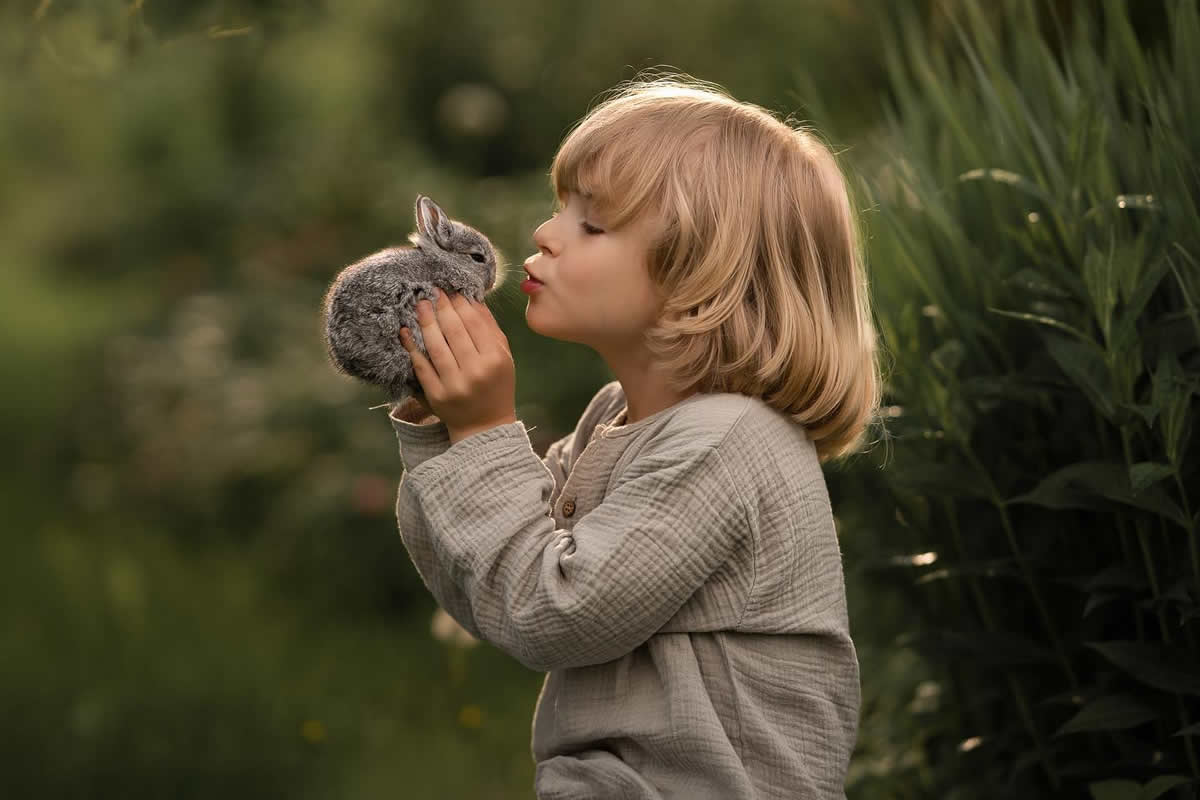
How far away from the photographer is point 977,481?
236cm

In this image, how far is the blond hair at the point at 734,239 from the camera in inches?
75.6

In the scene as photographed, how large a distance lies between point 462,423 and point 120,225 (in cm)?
837

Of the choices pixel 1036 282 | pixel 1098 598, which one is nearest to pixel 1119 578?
pixel 1098 598

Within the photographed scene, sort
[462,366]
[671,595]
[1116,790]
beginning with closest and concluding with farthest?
[671,595] < [462,366] < [1116,790]

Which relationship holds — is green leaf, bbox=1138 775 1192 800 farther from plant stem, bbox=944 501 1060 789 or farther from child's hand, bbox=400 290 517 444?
child's hand, bbox=400 290 517 444

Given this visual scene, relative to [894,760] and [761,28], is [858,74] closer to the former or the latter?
[761,28]

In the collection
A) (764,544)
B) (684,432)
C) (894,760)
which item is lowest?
(894,760)

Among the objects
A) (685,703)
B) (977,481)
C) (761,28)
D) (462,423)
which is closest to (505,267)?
(462,423)

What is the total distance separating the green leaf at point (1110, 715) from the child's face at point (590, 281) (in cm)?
102

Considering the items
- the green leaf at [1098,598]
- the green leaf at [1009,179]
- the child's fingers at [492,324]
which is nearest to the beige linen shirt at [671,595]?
the child's fingers at [492,324]

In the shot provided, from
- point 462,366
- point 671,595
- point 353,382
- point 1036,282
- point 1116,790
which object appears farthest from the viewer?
point 353,382

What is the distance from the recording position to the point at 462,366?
6.13 ft

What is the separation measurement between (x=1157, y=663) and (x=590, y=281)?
1.17 metres

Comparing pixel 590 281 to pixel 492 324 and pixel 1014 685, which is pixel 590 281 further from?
pixel 1014 685
